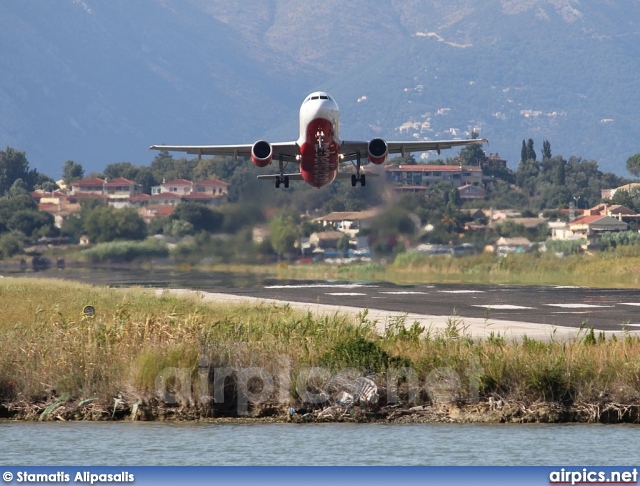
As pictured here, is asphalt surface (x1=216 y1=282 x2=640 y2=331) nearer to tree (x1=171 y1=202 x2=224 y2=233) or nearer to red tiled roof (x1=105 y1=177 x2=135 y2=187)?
tree (x1=171 y1=202 x2=224 y2=233)

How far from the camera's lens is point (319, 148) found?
62031mm

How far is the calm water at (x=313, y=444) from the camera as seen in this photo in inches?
1035

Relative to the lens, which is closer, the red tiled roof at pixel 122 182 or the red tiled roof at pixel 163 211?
the red tiled roof at pixel 163 211

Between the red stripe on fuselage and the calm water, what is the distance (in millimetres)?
31984

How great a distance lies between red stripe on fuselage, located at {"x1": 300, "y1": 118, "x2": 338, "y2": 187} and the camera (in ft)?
200

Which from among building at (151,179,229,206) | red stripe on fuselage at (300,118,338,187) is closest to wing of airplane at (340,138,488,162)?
red stripe on fuselage at (300,118,338,187)

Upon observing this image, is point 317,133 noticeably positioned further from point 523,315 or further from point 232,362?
point 232,362

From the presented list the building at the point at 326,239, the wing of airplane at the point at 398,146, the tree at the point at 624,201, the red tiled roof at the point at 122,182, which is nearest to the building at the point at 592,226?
the building at the point at 326,239

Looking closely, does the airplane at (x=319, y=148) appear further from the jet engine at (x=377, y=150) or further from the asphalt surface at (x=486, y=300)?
the asphalt surface at (x=486, y=300)

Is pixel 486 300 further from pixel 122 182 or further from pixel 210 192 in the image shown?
pixel 122 182

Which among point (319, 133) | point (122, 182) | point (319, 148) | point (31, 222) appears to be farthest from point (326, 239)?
point (122, 182)

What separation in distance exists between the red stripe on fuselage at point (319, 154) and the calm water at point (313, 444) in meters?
32.0

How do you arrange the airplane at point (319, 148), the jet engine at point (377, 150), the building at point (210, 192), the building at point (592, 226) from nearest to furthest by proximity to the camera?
the airplane at point (319, 148) < the jet engine at point (377, 150) < the building at point (210, 192) < the building at point (592, 226)

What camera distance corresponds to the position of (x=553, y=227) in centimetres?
10088
